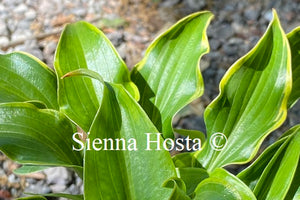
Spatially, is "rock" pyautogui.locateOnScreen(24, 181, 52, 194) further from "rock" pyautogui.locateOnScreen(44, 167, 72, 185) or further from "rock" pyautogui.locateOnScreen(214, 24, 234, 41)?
"rock" pyautogui.locateOnScreen(214, 24, 234, 41)

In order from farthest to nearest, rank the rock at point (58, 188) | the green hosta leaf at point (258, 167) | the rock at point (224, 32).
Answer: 1. the rock at point (224, 32)
2. the rock at point (58, 188)
3. the green hosta leaf at point (258, 167)

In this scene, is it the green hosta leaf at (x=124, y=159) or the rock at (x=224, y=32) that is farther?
the rock at (x=224, y=32)

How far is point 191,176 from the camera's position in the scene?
2.55 feet

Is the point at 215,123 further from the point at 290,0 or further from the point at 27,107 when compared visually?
the point at 290,0

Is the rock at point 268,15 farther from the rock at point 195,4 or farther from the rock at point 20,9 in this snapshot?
the rock at point 20,9

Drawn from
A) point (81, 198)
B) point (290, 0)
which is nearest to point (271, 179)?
point (81, 198)

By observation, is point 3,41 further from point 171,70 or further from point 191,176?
point 191,176

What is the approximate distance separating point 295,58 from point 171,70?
0.68ft

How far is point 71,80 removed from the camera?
0.83m

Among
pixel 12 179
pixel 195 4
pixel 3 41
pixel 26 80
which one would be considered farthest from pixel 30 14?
pixel 26 80

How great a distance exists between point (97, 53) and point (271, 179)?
36cm

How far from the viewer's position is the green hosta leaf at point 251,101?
737 mm

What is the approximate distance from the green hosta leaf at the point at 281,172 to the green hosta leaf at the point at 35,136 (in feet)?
0.89

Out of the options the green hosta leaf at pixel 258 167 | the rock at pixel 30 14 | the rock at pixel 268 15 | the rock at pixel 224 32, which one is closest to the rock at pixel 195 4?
the rock at pixel 224 32
